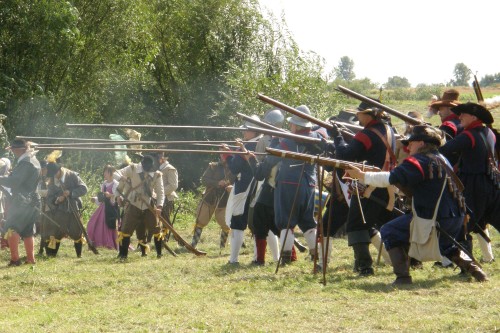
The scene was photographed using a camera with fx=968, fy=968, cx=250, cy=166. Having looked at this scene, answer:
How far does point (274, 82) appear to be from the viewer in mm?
26047

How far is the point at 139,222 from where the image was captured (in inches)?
569

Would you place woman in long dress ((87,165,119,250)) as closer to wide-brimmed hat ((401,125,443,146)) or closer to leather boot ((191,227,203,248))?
leather boot ((191,227,203,248))

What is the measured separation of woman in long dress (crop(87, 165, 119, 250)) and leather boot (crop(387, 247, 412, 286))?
8053 mm

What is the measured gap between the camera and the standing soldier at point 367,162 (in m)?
9.96

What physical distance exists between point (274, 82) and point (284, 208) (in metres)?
14.9

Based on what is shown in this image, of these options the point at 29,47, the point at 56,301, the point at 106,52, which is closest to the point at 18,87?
the point at 29,47

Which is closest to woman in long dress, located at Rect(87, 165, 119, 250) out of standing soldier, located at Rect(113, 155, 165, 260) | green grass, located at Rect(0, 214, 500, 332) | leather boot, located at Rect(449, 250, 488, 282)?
standing soldier, located at Rect(113, 155, 165, 260)

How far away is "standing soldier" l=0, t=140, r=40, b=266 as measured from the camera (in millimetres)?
13562

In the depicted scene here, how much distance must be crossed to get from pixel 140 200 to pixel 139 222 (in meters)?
0.34

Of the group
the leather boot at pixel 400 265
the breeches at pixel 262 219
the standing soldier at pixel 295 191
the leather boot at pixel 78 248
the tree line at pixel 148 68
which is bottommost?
the leather boot at pixel 78 248

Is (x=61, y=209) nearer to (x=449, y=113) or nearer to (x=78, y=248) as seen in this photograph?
(x=78, y=248)

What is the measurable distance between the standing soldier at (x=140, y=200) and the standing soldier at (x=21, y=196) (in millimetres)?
1333

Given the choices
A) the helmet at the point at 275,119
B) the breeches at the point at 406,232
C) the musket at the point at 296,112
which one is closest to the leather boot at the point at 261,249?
the helmet at the point at 275,119

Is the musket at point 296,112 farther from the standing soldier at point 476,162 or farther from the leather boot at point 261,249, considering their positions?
the leather boot at point 261,249
